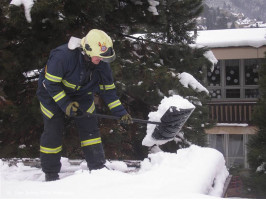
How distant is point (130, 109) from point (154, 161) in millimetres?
3397

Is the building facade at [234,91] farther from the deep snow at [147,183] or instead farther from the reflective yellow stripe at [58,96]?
the reflective yellow stripe at [58,96]

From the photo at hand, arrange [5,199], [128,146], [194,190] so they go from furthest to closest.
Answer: [128,146], [194,190], [5,199]

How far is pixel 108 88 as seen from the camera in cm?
378

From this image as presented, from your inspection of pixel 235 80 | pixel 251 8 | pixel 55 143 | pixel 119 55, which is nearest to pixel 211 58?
pixel 119 55

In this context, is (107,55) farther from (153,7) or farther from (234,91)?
(234,91)

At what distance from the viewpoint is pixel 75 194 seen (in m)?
2.25

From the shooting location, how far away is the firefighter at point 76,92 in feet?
11.1

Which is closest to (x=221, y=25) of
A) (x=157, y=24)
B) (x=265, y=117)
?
(x=265, y=117)

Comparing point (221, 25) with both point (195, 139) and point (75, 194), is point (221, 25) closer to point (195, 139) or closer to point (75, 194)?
point (195, 139)

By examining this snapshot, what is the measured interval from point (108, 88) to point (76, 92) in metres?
0.33

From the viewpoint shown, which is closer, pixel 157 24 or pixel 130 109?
pixel 157 24

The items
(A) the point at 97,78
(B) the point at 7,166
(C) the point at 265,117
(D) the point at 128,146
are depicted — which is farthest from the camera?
(C) the point at 265,117

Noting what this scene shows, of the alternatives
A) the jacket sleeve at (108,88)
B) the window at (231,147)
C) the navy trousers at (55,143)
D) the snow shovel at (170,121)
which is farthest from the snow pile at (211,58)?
the window at (231,147)

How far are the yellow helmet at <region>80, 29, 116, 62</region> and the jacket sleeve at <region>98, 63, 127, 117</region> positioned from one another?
0.27m
